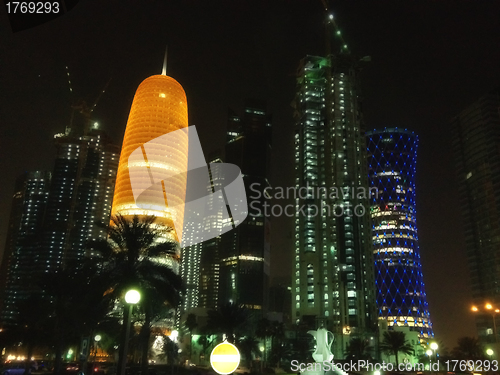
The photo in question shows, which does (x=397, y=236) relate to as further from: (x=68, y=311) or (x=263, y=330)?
(x=68, y=311)

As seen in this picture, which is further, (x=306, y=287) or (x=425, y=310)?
(x=425, y=310)

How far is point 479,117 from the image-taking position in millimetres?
174000

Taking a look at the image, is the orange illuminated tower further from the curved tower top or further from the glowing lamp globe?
the glowing lamp globe

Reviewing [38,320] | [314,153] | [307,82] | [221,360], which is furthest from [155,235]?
[307,82]

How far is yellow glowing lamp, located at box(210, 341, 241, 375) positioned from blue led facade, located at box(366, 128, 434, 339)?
567 ft

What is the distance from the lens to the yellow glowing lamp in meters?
A: 12.2

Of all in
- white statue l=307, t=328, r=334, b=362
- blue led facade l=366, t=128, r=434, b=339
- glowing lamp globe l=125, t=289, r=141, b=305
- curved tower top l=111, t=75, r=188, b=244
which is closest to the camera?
glowing lamp globe l=125, t=289, r=141, b=305

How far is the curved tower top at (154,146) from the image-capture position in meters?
108

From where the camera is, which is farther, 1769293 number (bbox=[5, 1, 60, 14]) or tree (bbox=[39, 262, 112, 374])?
tree (bbox=[39, 262, 112, 374])

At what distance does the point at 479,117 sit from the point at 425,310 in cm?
7965

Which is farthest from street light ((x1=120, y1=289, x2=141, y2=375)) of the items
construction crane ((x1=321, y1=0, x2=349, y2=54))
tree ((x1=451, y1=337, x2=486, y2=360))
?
construction crane ((x1=321, y1=0, x2=349, y2=54))

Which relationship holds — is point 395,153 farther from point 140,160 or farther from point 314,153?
point 140,160

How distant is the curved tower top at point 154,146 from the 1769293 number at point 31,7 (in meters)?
96.5

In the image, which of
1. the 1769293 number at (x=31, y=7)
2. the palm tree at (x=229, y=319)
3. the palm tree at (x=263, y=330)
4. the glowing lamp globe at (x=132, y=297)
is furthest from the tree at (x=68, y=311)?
the palm tree at (x=263, y=330)
